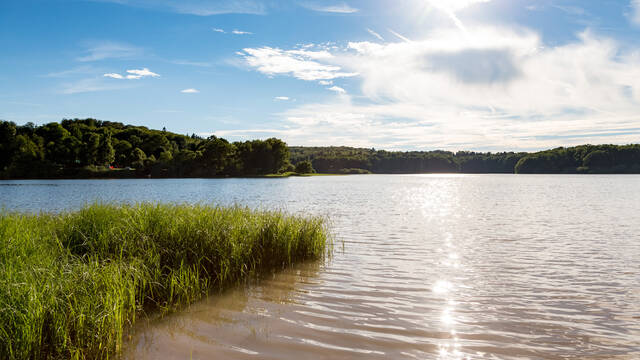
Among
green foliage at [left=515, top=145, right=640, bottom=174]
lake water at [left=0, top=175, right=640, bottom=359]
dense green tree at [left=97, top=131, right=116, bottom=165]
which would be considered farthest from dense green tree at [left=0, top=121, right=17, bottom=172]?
green foliage at [left=515, top=145, right=640, bottom=174]

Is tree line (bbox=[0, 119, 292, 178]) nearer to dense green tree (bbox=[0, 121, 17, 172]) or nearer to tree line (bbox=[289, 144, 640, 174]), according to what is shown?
dense green tree (bbox=[0, 121, 17, 172])

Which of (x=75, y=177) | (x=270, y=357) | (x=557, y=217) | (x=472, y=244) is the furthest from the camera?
(x=75, y=177)

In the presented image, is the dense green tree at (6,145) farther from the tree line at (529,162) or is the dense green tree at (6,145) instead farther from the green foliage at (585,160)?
the green foliage at (585,160)

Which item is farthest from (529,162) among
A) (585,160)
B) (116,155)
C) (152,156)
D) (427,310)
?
(427,310)

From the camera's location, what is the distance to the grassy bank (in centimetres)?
474

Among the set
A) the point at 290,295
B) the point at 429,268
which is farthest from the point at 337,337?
the point at 429,268

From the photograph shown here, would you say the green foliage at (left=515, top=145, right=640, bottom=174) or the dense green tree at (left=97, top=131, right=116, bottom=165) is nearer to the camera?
the dense green tree at (left=97, top=131, right=116, bottom=165)

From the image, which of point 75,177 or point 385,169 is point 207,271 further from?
point 385,169

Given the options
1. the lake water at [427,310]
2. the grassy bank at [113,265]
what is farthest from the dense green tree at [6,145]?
the lake water at [427,310]

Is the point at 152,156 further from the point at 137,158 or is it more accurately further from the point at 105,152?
the point at 105,152

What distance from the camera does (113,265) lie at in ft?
21.7

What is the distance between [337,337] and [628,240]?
14112 millimetres

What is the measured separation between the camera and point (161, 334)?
5.99m

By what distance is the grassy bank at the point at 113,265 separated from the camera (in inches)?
187
